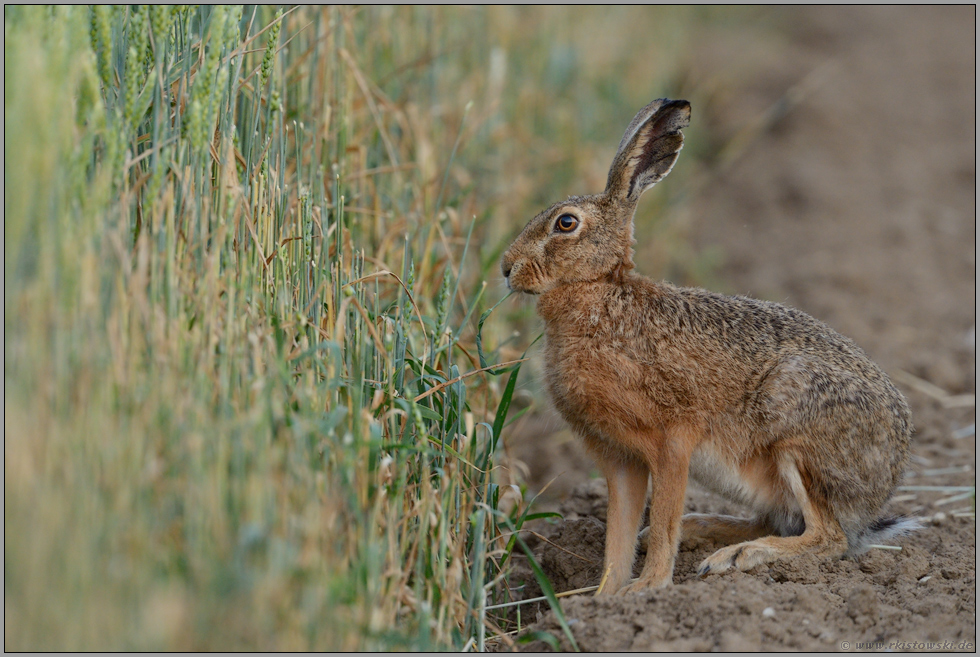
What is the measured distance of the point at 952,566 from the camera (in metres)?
4.17

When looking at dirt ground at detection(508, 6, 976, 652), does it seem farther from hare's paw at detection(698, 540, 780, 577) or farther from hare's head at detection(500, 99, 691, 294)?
hare's head at detection(500, 99, 691, 294)

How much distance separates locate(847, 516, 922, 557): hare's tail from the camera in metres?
4.41

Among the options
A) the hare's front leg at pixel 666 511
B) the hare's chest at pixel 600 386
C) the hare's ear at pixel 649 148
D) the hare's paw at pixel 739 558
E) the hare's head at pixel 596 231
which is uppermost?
the hare's ear at pixel 649 148

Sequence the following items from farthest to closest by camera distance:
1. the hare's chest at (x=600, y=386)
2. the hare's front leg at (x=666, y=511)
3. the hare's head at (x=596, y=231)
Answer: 1. the hare's head at (x=596, y=231)
2. the hare's chest at (x=600, y=386)
3. the hare's front leg at (x=666, y=511)

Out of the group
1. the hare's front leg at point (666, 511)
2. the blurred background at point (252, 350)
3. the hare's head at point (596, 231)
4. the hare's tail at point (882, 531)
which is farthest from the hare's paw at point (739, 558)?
the hare's head at point (596, 231)

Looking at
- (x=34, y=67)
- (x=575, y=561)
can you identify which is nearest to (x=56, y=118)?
(x=34, y=67)

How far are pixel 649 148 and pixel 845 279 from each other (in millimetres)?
4989

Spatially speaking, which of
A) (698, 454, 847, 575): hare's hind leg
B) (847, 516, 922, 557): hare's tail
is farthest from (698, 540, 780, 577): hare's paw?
(847, 516, 922, 557): hare's tail

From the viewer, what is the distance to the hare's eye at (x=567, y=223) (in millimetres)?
4543

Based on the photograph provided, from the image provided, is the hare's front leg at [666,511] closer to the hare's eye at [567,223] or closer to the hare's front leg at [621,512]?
the hare's front leg at [621,512]

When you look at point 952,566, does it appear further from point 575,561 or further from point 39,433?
point 39,433

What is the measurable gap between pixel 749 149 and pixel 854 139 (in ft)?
4.34

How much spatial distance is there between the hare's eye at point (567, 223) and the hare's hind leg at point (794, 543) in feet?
4.93

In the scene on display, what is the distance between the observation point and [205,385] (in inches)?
112
